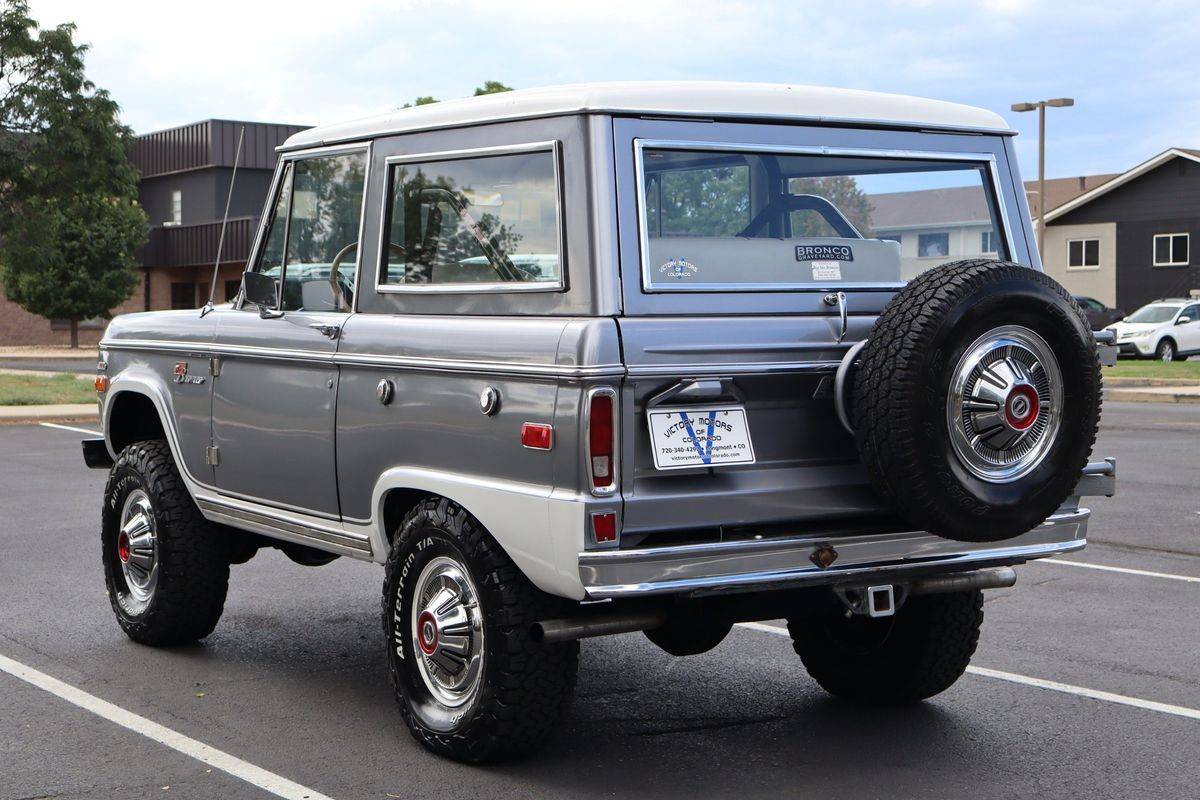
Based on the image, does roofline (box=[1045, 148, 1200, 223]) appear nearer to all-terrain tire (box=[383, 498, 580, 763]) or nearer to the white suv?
the white suv

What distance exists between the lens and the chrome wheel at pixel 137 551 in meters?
7.07

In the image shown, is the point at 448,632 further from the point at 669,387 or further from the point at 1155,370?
the point at 1155,370

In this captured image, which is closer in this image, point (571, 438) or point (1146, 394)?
point (571, 438)

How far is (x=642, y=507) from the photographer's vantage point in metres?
4.73

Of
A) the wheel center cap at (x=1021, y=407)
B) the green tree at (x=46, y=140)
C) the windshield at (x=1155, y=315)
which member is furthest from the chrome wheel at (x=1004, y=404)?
the windshield at (x=1155, y=315)

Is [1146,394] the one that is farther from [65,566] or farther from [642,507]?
[642,507]

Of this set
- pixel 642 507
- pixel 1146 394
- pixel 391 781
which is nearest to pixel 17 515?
pixel 391 781

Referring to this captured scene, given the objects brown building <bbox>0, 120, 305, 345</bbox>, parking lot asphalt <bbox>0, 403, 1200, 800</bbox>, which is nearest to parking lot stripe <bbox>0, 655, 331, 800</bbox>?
parking lot asphalt <bbox>0, 403, 1200, 800</bbox>

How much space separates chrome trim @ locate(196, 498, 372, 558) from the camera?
230 inches

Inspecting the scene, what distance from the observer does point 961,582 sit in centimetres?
534

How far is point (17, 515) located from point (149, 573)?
5.06 metres

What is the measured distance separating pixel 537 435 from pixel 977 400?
1395 mm

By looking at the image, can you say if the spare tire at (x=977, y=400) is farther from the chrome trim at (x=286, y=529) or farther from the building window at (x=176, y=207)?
the building window at (x=176, y=207)

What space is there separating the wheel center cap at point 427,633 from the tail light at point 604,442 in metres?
0.96
